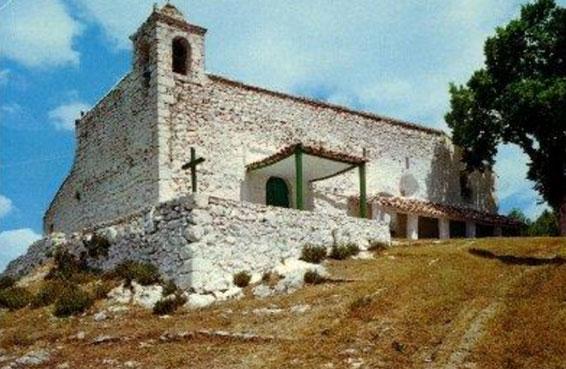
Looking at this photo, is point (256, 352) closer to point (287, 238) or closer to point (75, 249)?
point (287, 238)

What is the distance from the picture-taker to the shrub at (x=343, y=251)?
858 inches

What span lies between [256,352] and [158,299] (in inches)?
218

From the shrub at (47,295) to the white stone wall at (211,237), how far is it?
192 centimetres

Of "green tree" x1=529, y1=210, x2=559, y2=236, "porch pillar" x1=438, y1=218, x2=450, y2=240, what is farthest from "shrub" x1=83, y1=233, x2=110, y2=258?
"green tree" x1=529, y1=210, x2=559, y2=236

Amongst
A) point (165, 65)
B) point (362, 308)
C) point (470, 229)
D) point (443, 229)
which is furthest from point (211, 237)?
point (470, 229)

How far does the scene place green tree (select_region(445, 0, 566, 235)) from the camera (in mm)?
30000

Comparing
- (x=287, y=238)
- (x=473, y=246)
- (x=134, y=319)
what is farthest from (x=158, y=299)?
(x=473, y=246)

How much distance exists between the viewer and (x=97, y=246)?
21875 millimetres

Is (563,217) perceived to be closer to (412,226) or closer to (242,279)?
(412,226)

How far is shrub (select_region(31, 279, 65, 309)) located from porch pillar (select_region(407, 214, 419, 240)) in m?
16.8

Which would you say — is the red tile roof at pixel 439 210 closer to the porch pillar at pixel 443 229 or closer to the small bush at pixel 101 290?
the porch pillar at pixel 443 229

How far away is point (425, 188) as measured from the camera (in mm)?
35531

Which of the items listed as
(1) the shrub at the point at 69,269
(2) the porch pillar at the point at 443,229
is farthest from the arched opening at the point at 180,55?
(2) the porch pillar at the point at 443,229

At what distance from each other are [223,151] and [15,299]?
34.3 ft
